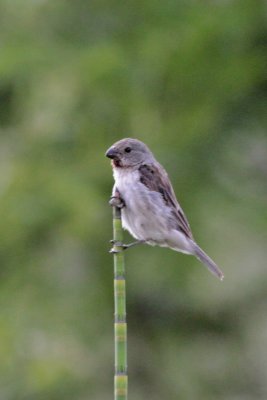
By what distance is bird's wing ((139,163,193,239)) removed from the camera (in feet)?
16.4

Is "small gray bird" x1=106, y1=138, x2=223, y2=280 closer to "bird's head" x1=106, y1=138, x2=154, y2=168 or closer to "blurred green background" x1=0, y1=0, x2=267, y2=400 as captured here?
"bird's head" x1=106, y1=138, x2=154, y2=168

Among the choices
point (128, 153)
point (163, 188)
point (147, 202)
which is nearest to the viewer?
point (147, 202)

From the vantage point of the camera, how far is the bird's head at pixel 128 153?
16.2 feet

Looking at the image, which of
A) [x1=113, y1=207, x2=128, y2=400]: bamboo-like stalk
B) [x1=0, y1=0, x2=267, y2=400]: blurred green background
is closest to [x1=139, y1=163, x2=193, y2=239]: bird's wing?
[x1=113, y1=207, x2=128, y2=400]: bamboo-like stalk

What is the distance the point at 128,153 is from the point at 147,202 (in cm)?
27

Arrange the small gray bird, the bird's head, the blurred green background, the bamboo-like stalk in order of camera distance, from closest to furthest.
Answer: the bamboo-like stalk < the small gray bird < the bird's head < the blurred green background

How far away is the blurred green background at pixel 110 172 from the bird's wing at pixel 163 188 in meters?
3.57

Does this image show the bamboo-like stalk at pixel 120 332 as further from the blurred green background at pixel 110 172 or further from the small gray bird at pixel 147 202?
the blurred green background at pixel 110 172

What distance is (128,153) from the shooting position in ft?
16.3

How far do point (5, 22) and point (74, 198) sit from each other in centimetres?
219

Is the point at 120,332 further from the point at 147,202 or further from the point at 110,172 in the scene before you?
the point at 110,172

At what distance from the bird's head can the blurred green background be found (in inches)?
144

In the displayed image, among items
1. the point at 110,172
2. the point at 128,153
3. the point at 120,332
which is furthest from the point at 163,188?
the point at 110,172

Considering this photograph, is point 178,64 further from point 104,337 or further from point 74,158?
point 104,337
